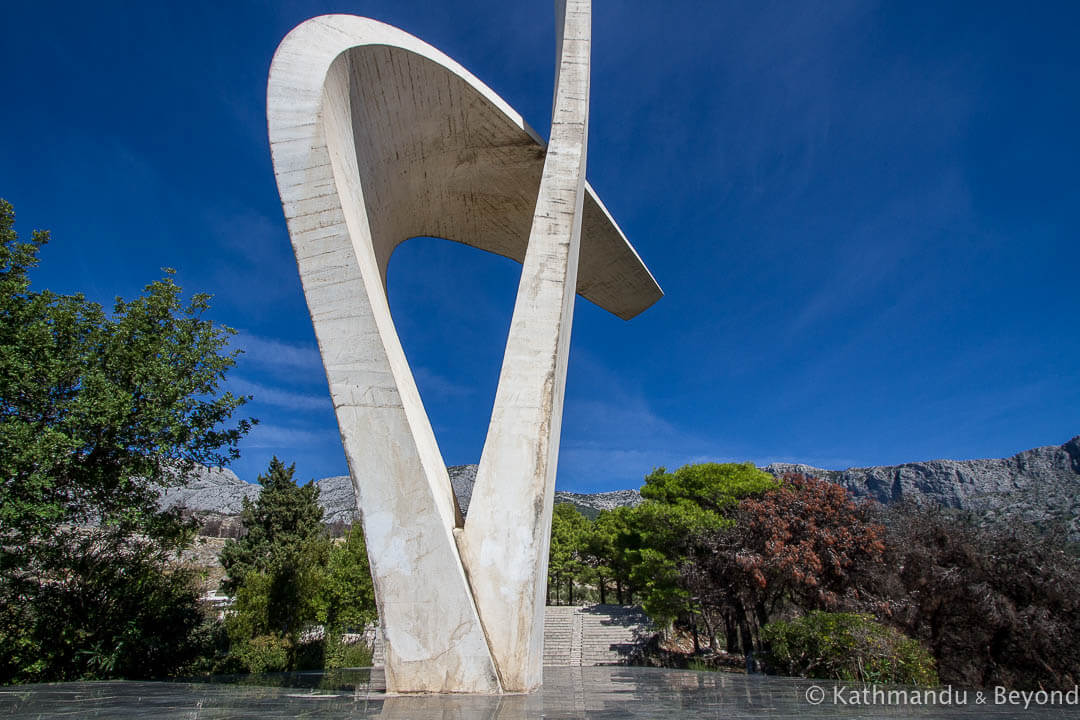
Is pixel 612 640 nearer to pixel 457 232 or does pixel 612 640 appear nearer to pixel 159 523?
pixel 159 523

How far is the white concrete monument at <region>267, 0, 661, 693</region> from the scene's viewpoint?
4.41 metres

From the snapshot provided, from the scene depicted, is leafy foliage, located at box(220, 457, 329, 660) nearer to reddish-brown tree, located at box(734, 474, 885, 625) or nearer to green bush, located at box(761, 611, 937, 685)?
reddish-brown tree, located at box(734, 474, 885, 625)

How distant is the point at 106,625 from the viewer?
9898 mm

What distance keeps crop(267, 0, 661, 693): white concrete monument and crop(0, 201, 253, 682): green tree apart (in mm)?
6658

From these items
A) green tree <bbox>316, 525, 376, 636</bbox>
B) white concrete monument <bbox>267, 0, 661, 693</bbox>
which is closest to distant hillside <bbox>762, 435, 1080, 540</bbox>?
green tree <bbox>316, 525, 376, 636</bbox>

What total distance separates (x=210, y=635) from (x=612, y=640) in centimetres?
1524

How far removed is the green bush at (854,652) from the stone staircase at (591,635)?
13609 mm

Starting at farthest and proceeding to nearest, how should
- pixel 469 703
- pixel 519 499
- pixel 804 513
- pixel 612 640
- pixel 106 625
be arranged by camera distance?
pixel 612 640 < pixel 804 513 < pixel 106 625 < pixel 519 499 < pixel 469 703

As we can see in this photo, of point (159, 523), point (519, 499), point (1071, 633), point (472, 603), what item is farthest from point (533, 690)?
point (1071, 633)

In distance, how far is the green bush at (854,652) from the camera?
23.9ft

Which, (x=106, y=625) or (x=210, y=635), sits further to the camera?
(x=210, y=635)

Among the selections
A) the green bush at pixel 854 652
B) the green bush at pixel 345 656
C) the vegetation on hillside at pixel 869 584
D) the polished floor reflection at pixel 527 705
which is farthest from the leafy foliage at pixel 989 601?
the green bush at pixel 345 656

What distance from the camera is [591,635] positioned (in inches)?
899

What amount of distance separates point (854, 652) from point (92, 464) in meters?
12.8
